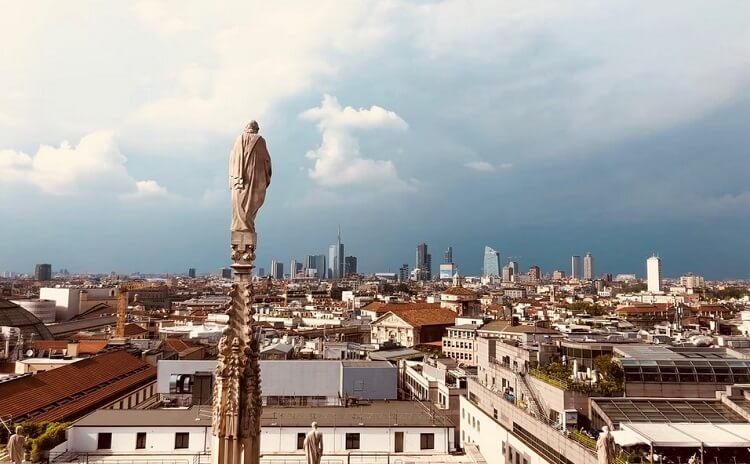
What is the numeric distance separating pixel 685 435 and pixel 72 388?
99.8 feet

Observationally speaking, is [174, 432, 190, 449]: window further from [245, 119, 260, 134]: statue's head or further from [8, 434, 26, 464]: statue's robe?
[245, 119, 260, 134]: statue's head

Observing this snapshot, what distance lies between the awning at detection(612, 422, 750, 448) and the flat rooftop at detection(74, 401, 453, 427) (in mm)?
9680

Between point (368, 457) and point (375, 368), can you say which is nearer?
point (368, 457)

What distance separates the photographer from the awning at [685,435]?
14.1 meters

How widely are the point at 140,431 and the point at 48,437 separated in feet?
10.9

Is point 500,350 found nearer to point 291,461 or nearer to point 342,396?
point 342,396

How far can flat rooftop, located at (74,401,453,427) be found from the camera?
74.8ft

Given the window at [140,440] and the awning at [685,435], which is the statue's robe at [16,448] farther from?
the awning at [685,435]

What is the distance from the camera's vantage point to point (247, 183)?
6.73m

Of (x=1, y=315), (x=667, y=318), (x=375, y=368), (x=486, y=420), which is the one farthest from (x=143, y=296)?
(x=486, y=420)

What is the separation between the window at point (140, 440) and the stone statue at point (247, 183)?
19518 mm

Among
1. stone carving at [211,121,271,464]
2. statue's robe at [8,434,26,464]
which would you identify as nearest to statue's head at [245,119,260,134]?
stone carving at [211,121,271,464]

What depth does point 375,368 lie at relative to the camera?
33875 millimetres

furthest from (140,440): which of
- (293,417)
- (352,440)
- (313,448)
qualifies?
(313,448)
